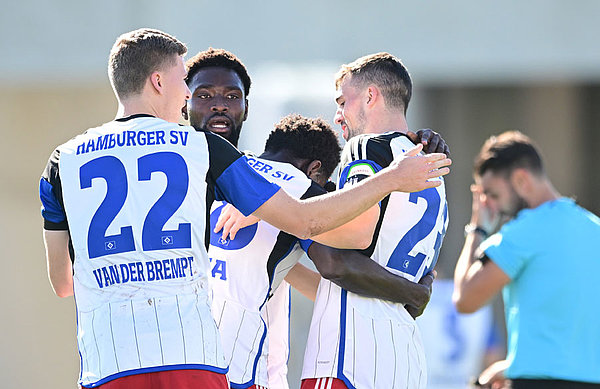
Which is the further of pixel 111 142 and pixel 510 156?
pixel 510 156

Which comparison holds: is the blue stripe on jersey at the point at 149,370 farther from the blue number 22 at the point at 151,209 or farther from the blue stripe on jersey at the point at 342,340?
the blue stripe on jersey at the point at 342,340

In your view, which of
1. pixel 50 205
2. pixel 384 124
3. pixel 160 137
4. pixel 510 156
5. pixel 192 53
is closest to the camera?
pixel 160 137

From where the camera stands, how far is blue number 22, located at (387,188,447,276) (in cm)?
373

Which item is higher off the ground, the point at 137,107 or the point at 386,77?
the point at 386,77

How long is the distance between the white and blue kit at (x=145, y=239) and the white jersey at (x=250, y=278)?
1.58ft

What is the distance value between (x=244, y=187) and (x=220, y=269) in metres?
0.68

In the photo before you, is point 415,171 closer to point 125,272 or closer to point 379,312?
point 379,312

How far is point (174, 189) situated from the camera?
3.10 meters

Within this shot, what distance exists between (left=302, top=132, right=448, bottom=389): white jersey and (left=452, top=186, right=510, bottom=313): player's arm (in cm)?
194

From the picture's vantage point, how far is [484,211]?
6297 millimetres

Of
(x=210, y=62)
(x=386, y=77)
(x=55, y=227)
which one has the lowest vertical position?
(x=55, y=227)

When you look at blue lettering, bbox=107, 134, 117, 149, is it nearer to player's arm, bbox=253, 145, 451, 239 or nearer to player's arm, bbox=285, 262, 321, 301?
player's arm, bbox=253, 145, 451, 239

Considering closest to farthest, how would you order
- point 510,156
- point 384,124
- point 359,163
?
point 359,163 < point 384,124 < point 510,156

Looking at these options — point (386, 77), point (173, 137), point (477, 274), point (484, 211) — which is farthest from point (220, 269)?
point (484, 211)
